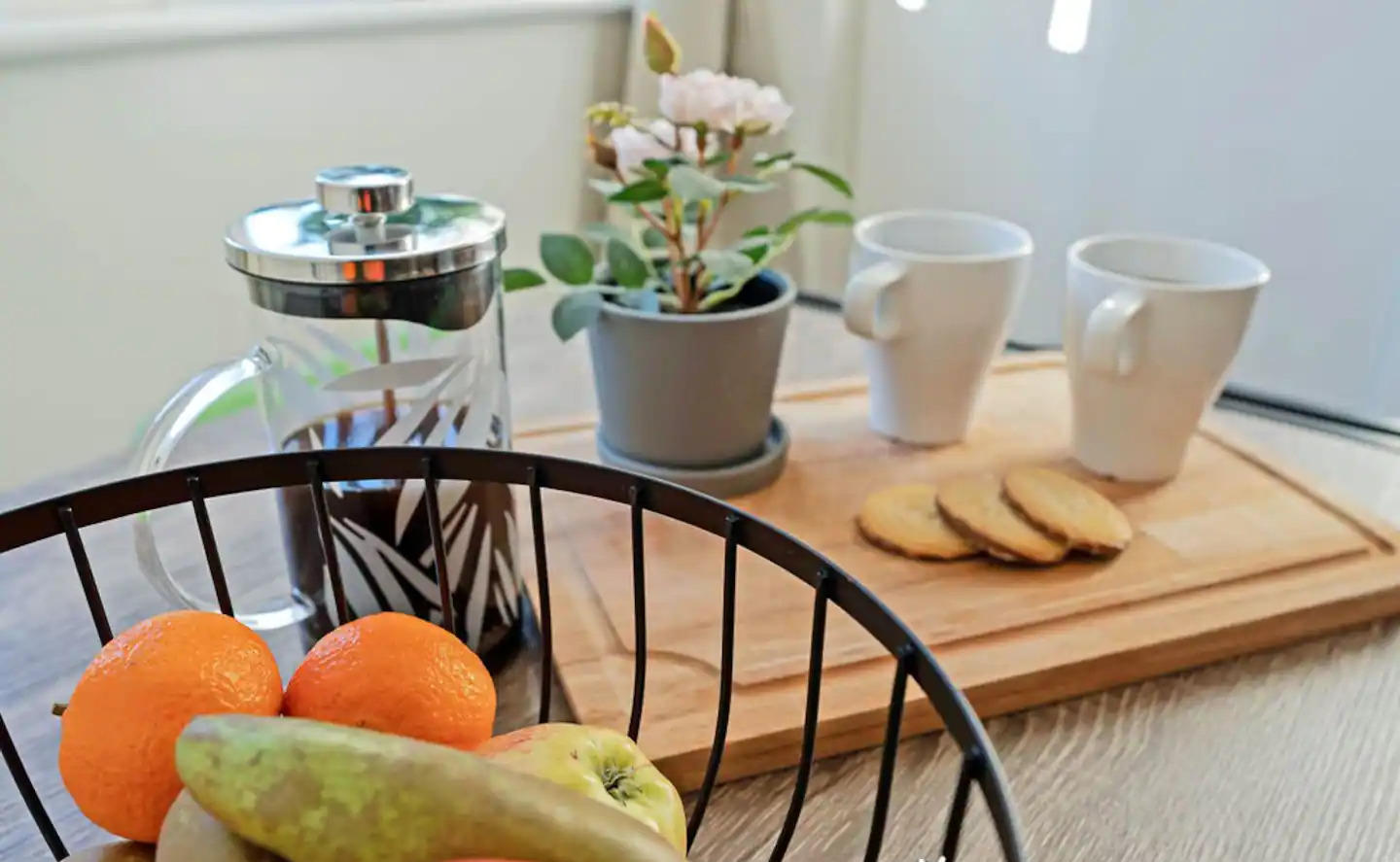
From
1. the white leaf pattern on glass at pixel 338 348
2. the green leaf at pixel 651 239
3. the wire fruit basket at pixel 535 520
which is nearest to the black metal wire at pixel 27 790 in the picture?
the wire fruit basket at pixel 535 520

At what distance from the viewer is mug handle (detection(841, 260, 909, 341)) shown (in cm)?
69

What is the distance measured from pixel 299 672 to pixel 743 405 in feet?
1.17

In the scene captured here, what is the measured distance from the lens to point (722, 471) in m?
0.67

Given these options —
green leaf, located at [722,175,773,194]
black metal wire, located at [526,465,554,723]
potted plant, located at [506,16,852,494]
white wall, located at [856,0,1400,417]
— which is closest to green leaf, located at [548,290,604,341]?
potted plant, located at [506,16,852,494]

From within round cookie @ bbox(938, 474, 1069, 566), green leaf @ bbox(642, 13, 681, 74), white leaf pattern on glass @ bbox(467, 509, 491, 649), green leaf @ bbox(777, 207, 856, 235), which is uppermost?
green leaf @ bbox(642, 13, 681, 74)

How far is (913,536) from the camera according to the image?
23.8 inches

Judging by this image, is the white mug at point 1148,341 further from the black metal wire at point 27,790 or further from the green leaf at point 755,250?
Result: the black metal wire at point 27,790

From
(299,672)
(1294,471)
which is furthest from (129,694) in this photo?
(1294,471)

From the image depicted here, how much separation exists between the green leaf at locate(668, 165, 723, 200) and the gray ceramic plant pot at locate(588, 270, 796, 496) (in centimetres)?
7

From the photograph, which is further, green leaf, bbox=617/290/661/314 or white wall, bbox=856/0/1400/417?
white wall, bbox=856/0/1400/417

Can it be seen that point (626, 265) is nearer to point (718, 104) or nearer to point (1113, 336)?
point (718, 104)

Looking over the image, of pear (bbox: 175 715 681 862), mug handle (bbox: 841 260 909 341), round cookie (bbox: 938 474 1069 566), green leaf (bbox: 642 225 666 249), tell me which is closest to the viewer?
pear (bbox: 175 715 681 862)

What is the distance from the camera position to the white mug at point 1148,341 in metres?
0.64

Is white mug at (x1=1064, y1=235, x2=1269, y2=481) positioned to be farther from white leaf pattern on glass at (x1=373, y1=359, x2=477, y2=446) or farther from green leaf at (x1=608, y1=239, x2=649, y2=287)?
white leaf pattern on glass at (x1=373, y1=359, x2=477, y2=446)
